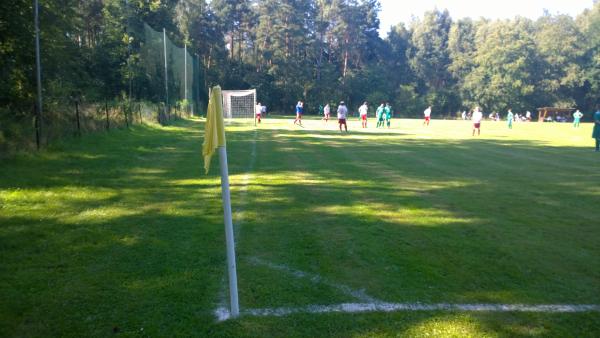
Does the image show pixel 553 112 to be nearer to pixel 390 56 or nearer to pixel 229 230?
pixel 390 56

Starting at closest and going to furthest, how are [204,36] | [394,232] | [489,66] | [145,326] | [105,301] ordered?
[145,326] → [105,301] → [394,232] → [204,36] → [489,66]

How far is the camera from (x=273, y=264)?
16.2 ft

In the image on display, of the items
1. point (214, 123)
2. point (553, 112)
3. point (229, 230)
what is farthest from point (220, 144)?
point (553, 112)

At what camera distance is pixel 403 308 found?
3938 mm

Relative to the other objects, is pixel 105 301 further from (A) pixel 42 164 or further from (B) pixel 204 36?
(B) pixel 204 36

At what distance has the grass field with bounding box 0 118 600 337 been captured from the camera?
12.2ft

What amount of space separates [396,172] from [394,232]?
5.75 meters

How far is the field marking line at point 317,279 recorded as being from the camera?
13.6ft

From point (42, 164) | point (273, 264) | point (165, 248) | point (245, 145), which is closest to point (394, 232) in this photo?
point (273, 264)

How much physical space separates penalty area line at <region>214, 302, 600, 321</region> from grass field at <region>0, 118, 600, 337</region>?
0.23 feet

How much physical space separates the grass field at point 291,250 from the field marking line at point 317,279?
2 cm

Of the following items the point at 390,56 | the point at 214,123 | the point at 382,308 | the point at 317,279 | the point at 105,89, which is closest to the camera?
the point at 214,123

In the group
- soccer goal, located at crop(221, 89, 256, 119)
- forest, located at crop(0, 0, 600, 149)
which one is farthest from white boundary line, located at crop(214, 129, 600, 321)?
forest, located at crop(0, 0, 600, 149)

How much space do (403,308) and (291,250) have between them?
1775mm
